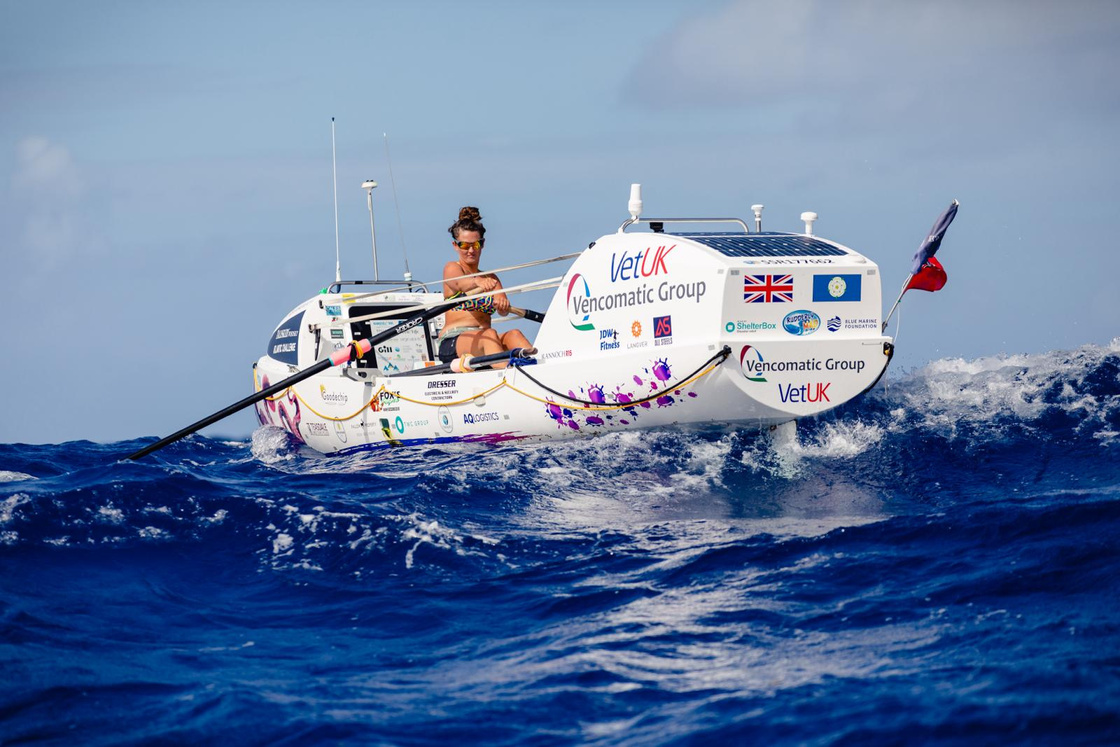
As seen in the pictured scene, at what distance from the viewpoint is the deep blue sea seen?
479 cm

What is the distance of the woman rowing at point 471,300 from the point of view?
11.8 meters

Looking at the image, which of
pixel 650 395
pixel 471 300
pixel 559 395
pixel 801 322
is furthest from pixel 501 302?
pixel 801 322

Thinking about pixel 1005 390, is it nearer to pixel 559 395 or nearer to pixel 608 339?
pixel 608 339

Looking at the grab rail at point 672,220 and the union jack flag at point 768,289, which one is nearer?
the union jack flag at point 768,289

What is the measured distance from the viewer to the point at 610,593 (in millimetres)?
6395

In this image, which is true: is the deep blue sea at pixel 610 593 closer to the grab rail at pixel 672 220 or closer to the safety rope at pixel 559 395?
the safety rope at pixel 559 395

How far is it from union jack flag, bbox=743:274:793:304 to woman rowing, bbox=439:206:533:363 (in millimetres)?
3491

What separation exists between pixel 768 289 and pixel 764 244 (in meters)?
0.69

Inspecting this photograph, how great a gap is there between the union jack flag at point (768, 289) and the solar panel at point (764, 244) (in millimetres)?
318

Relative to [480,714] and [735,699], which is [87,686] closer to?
[480,714]

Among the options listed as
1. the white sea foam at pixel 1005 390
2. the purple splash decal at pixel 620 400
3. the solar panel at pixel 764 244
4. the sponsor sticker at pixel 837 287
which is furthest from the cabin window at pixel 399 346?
the sponsor sticker at pixel 837 287

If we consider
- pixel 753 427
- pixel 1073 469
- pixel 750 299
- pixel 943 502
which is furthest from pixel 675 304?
pixel 1073 469

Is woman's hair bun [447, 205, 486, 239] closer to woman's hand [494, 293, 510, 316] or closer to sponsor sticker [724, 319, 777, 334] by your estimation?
woman's hand [494, 293, 510, 316]

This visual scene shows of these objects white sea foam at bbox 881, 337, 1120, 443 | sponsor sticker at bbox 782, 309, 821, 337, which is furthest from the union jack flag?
white sea foam at bbox 881, 337, 1120, 443
